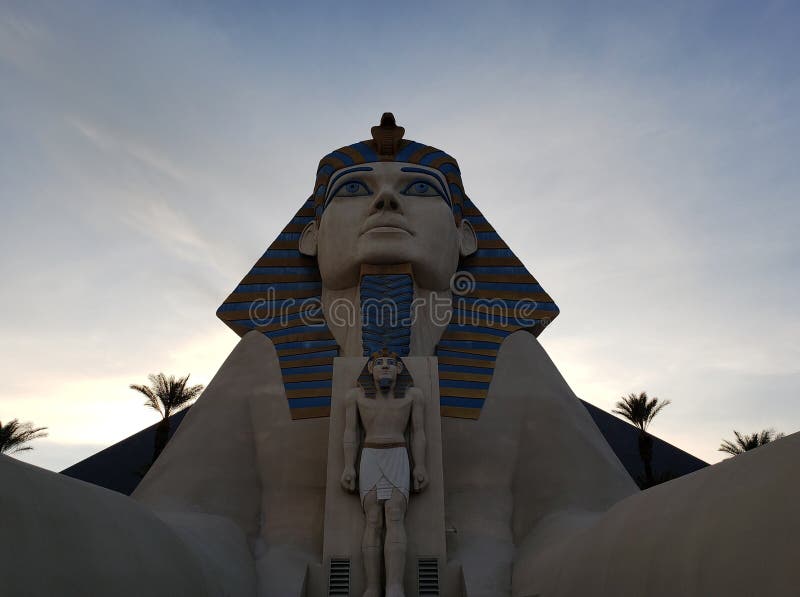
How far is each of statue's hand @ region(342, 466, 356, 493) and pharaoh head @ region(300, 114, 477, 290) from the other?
1.98 m

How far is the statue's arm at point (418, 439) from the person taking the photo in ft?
16.7

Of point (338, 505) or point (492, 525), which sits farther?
point (492, 525)

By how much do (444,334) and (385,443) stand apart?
168 cm

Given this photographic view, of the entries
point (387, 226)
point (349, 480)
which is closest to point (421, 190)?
point (387, 226)

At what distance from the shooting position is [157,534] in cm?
366

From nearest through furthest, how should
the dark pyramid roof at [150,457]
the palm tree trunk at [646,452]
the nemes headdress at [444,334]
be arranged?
the nemes headdress at [444,334], the palm tree trunk at [646,452], the dark pyramid roof at [150,457]

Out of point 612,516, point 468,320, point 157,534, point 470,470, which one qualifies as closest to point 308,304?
point 468,320

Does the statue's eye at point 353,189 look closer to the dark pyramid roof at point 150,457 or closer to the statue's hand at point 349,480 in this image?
the statue's hand at point 349,480

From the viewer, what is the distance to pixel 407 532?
5008mm

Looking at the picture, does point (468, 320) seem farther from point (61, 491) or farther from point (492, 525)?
point (61, 491)

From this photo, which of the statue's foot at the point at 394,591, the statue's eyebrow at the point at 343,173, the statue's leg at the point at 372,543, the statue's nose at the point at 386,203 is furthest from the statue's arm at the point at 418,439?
the statue's eyebrow at the point at 343,173

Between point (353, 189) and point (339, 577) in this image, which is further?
point (353, 189)

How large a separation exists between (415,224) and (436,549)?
9.34ft

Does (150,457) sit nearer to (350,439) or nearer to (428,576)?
(350,439)
